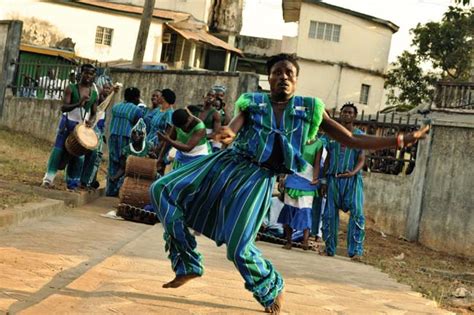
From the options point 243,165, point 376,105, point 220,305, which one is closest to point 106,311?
point 220,305

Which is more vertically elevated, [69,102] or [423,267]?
[69,102]


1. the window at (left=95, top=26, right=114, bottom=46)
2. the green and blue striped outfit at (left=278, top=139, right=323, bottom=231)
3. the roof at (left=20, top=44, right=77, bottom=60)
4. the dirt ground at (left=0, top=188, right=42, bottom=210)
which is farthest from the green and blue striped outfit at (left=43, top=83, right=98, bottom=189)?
the window at (left=95, top=26, right=114, bottom=46)

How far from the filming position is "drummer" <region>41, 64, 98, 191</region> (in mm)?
11938

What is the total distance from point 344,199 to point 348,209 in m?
0.14

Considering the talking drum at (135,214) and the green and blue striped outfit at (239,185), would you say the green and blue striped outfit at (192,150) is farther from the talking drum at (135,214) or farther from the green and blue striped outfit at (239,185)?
the green and blue striped outfit at (239,185)

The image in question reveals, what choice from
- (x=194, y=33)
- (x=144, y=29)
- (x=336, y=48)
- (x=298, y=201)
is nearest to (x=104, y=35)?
(x=194, y=33)

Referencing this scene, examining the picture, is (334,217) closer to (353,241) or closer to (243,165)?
(353,241)

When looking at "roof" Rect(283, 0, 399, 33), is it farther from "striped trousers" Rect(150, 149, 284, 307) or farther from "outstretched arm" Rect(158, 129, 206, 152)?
"striped trousers" Rect(150, 149, 284, 307)

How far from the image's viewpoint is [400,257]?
42.1 feet

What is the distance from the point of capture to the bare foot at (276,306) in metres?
5.63

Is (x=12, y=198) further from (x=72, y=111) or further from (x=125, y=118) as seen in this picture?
(x=125, y=118)

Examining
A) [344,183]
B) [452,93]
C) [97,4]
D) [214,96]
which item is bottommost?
[344,183]

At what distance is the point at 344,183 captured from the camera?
11023 millimetres

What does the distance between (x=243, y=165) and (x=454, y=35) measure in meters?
39.3
